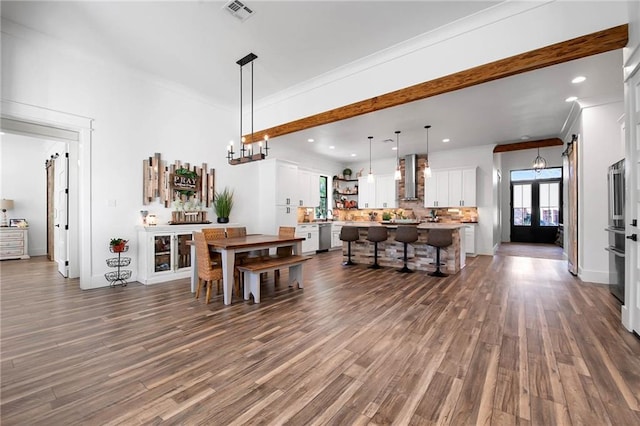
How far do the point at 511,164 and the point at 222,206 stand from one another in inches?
429

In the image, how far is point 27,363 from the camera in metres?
2.25

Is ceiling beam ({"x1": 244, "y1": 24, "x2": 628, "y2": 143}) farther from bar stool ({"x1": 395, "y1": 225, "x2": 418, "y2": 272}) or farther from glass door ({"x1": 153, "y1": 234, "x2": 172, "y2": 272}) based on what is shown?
glass door ({"x1": 153, "y1": 234, "x2": 172, "y2": 272})

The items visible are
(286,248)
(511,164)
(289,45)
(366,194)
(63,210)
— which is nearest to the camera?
(289,45)

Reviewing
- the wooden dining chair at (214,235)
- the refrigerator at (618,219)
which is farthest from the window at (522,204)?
the wooden dining chair at (214,235)

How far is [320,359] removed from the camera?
2299mm

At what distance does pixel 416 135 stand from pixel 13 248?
1061 centimetres

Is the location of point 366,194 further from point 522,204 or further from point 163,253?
point 522,204

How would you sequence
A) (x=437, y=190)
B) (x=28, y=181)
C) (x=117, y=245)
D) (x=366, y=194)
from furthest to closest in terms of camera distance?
(x=366, y=194)
(x=437, y=190)
(x=28, y=181)
(x=117, y=245)

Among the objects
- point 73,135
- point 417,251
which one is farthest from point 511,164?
point 73,135

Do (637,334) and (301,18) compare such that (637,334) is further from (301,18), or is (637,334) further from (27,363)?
(27,363)

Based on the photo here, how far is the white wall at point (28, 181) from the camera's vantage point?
7.48m

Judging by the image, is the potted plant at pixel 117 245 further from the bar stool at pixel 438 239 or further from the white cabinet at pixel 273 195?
the bar stool at pixel 438 239

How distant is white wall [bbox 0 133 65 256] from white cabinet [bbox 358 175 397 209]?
886 cm

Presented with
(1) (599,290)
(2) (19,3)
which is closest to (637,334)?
(1) (599,290)
